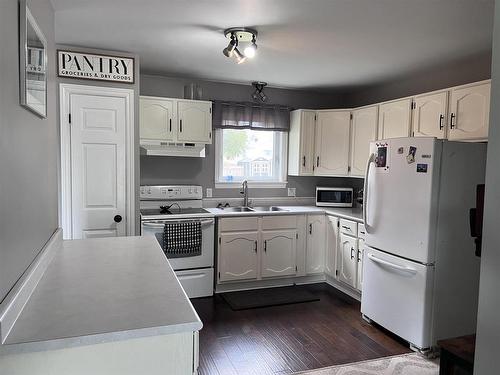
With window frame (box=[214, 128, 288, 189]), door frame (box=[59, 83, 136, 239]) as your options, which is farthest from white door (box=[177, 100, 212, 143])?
door frame (box=[59, 83, 136, 239])

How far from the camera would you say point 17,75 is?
1.25 meters

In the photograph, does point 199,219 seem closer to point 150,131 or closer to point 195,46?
point 150,131

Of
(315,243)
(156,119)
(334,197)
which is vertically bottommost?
(315,243)

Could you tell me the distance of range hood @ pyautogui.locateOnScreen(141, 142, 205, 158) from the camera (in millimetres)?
3730

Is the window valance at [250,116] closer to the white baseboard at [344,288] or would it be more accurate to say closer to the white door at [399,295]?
the white baseboard at [344,288]

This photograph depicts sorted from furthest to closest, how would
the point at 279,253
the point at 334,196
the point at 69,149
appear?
the point at 334,196, the point at 279,253, the point at 69,149

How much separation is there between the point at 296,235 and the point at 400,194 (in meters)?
1.50

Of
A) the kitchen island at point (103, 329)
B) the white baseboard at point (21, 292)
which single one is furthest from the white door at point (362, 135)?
the white baseboard at point (21, 292)

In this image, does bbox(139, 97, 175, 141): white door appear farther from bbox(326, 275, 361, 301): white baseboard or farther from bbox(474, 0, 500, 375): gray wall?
bbox(474, 0, 500, 375): gray wall

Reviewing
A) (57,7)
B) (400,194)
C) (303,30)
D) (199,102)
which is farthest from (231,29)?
(400,194)

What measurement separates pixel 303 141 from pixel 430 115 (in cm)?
152

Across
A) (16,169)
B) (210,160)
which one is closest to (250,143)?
(210,160)

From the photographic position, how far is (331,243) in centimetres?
415

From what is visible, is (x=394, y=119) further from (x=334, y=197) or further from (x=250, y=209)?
(x=250, y=209)
